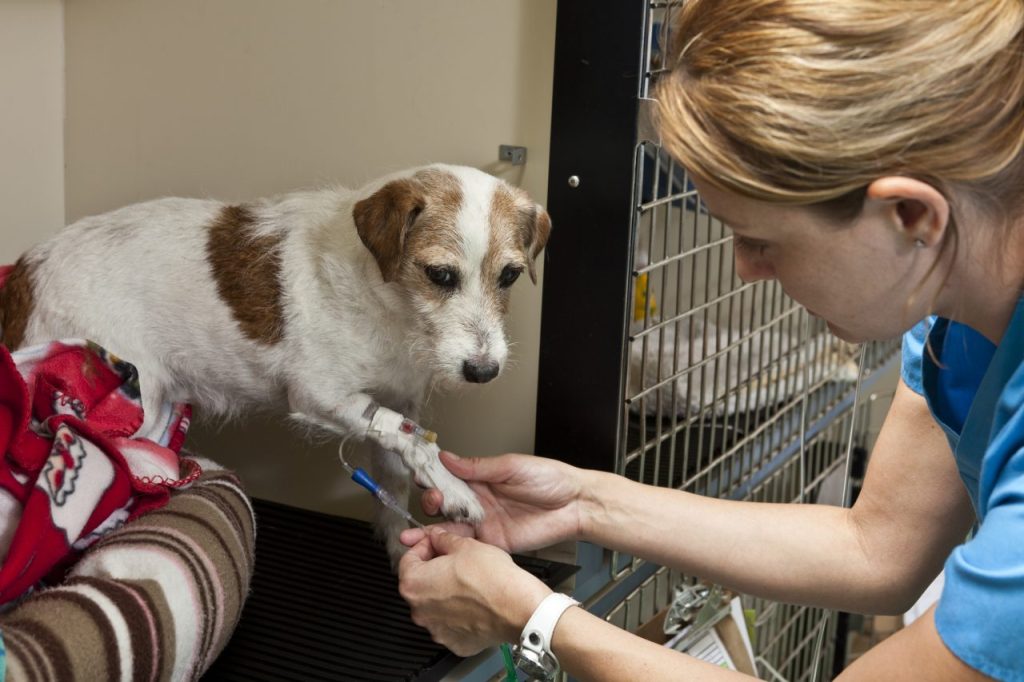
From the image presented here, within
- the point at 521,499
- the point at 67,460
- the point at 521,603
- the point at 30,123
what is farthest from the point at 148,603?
the point at 30,123

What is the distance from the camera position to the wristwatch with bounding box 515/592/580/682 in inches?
35.6

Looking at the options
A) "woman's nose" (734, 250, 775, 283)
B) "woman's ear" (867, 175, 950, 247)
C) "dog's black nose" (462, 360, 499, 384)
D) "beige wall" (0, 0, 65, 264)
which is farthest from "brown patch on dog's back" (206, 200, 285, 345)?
"woman's ear" (867, 175, 950, 247)

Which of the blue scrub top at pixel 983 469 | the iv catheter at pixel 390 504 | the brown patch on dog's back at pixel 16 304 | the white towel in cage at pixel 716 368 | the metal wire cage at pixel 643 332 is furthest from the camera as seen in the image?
the white towel in cage at pixel 716 368

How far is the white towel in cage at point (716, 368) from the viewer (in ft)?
4.45

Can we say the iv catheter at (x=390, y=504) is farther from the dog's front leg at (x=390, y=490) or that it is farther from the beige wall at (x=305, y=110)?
the beige wall at (x=305, y=110)

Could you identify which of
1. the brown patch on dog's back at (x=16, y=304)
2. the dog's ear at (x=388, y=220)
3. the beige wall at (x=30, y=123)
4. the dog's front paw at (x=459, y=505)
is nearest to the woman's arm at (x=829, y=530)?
the dog's front paw at (x=459, y=505)

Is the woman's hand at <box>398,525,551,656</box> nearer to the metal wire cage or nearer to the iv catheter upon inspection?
the iv catheter

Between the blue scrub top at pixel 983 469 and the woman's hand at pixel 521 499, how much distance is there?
36 centimetres

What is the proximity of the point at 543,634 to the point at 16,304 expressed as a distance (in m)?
0.75

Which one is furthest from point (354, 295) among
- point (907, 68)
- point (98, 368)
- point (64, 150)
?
point (907, 68)

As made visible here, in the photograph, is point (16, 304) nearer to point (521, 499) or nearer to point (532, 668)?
point (521, 499)

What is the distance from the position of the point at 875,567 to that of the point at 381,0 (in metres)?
0.82

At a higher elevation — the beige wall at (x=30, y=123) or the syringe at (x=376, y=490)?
the beige wall at (x=30, y=123)

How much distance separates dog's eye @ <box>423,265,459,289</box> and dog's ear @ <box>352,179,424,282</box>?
4 cm
